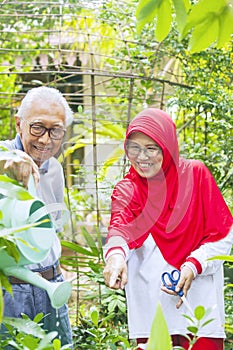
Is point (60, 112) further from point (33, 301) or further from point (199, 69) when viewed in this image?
point (199, 69)

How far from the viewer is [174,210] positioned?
224 cm

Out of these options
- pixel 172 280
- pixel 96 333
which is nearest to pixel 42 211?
pixel 172 280

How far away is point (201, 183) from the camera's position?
222cm

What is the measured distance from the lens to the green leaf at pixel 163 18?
4.34 feet

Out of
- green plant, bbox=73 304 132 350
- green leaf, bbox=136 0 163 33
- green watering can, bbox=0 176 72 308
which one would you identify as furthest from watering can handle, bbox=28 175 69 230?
green plant, bbox=73 304 132 350

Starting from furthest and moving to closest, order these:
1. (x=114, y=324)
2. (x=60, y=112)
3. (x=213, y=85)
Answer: (x=213, y=85) < (x=114, y=324) < (x=60, y=112)

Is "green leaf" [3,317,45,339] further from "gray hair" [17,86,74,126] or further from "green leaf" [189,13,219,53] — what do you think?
"gray hair" [17,86,74,126]

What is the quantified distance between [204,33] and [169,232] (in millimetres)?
1026

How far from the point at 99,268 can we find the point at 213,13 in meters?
2.23

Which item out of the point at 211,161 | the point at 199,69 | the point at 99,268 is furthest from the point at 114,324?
the point at 199,69

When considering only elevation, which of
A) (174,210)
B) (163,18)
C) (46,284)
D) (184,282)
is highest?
(163,18)

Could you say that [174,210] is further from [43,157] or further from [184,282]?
[43,157]

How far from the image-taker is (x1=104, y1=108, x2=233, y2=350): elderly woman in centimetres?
218

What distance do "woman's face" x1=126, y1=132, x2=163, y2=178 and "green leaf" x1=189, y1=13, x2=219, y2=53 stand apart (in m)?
0.79
